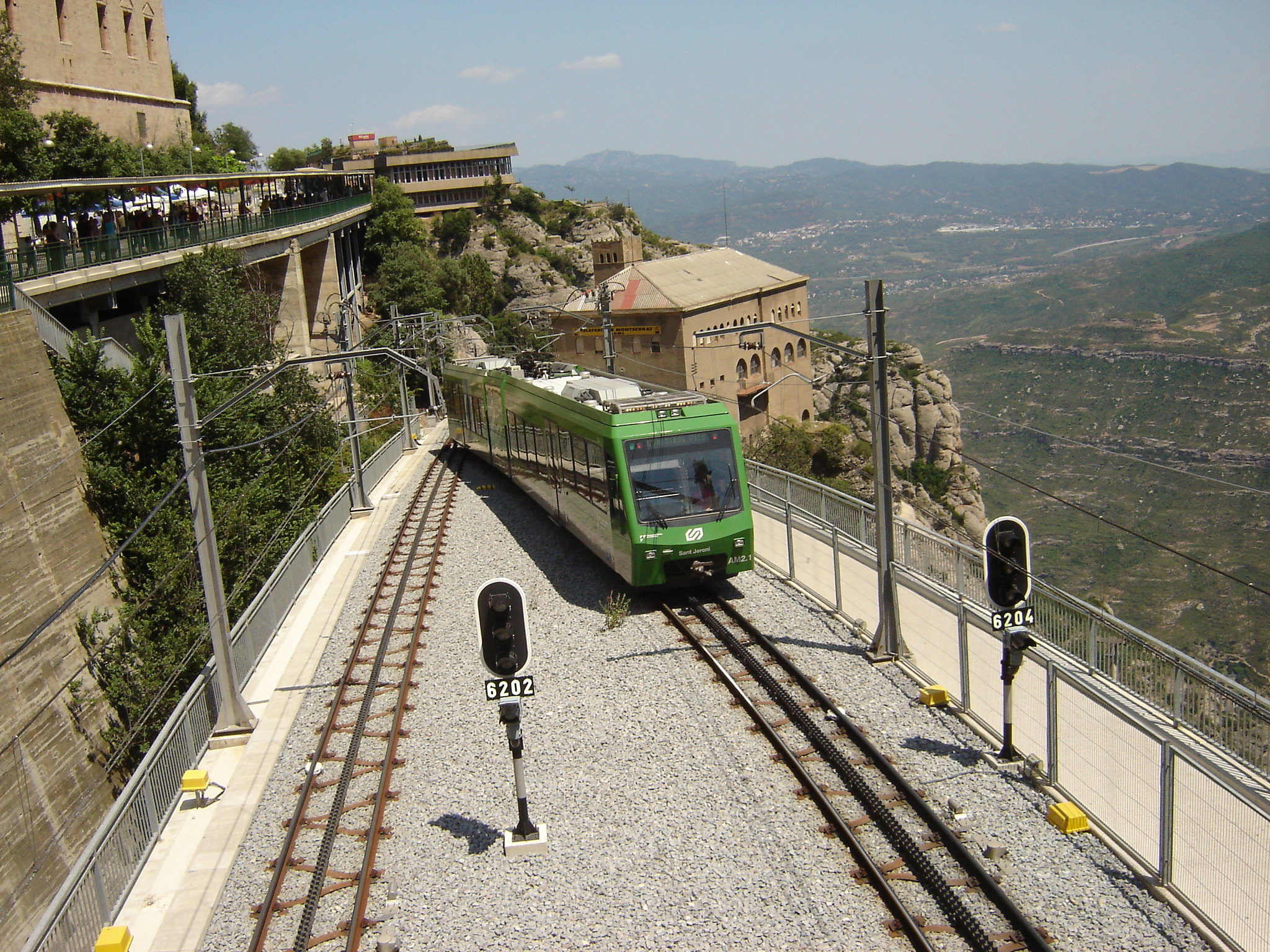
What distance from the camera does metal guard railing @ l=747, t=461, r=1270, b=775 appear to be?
29.5 feet

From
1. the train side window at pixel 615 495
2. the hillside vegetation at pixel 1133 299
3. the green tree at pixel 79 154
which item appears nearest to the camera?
the train side window at pixel 615 495

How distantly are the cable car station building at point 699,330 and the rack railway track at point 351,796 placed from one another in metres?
46.3

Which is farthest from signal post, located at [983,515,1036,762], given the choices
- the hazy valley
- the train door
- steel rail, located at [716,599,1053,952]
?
the hazy valley

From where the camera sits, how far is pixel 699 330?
60.3m

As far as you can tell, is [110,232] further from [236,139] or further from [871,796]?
[236,139]

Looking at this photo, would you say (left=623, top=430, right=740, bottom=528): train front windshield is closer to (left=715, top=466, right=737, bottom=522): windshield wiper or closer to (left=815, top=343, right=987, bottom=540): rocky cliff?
(left=715, top=466, right=737, bottom=522): windshield wiper

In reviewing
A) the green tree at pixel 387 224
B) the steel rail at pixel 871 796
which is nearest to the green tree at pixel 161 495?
the steel rail at pixel 871 796

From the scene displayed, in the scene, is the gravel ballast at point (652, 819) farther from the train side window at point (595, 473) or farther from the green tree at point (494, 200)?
the green tree at point (494, 200)

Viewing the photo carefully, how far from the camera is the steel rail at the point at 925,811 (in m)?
7.64

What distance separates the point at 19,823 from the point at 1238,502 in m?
91.7

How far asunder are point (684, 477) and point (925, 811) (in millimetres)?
7144

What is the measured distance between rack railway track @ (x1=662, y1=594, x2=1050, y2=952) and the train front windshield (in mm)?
2115

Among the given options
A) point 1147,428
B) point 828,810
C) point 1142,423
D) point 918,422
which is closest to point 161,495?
point 828,810

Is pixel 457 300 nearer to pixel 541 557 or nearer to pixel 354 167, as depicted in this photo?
pixel 354 167
